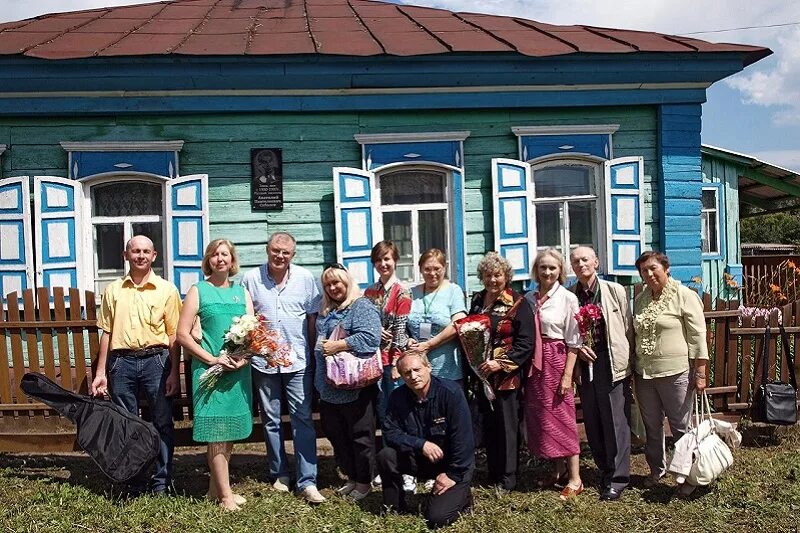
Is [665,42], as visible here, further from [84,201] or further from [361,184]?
[84,201]

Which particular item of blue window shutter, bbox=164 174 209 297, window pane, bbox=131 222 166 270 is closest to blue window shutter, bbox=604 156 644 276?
blue window shutter, bbox=164 174 209 297

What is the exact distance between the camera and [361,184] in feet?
21.8

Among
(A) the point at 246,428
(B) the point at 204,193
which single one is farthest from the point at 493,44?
(A) the point at 246,428

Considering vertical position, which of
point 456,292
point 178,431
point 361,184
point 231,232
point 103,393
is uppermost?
point 361,184

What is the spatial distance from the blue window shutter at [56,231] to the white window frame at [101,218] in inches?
5.0

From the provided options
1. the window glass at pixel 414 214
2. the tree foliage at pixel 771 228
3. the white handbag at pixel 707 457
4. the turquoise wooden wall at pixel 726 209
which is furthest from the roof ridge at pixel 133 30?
the tree foliage at pixel 771 228

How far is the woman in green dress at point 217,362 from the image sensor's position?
4.30m

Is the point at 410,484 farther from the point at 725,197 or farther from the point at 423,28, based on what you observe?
the point at 725,197

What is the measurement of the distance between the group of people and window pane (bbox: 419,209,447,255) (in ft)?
7.81

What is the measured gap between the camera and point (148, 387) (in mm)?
4473

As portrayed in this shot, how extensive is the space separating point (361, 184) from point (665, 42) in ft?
11.0

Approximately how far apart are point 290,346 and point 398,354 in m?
0.68

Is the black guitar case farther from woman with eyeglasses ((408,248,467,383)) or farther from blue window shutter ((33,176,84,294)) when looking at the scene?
blue window shutter ((33,176,84,294))

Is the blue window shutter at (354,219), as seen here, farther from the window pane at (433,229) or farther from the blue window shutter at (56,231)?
the blue window shutter at (56,231)
